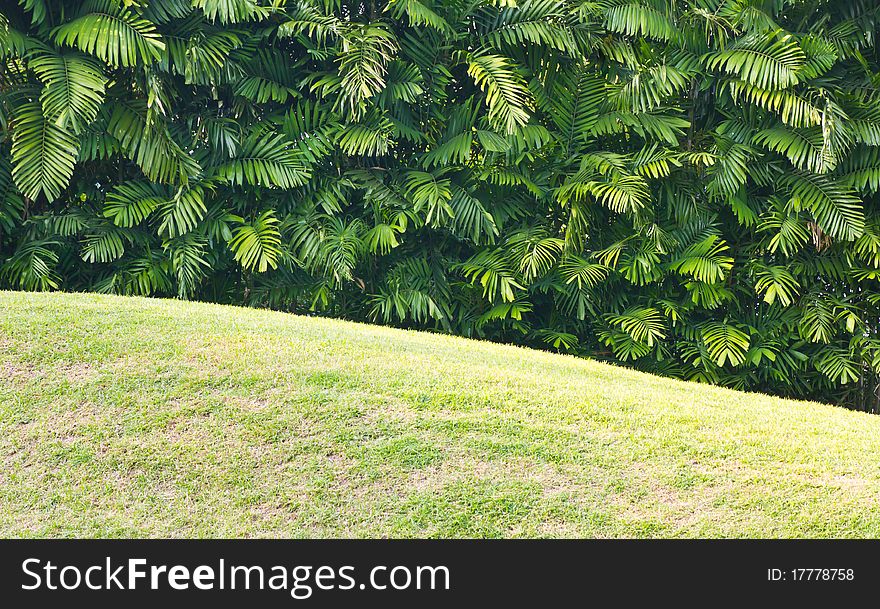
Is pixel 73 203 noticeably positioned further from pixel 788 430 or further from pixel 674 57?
pixel 788 430

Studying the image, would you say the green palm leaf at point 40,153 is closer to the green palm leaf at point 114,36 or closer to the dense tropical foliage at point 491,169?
the dense tropical foliage at point 491,169

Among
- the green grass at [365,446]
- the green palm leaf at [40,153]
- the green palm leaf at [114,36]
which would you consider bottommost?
the green grass at [365,446]

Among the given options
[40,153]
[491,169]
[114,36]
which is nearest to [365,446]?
[491,169]

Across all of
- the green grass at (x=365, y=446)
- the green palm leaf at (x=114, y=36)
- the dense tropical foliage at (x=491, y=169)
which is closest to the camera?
the green grass at (x=365, y=446)

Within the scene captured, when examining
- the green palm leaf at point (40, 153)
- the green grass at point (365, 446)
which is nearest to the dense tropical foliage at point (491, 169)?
the green palm leaf at point (40, 153)

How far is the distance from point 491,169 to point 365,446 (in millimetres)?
2761

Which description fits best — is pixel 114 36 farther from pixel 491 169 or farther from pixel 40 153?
pixel 491 169

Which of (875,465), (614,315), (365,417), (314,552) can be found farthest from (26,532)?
(614,315)

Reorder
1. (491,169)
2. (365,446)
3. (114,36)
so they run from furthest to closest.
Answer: (491,169) < (114,36) < (365,446)

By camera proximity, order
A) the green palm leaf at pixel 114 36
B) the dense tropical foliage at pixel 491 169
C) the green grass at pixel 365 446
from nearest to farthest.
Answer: the green grass at pixel 365 446
the green palm leaf at pixel 114 36
the dense tropical foliage at pixel 491 169

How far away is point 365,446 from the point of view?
12.1 ft

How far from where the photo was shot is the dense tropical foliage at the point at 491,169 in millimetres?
5551

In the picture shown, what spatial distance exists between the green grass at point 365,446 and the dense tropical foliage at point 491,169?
1.21m

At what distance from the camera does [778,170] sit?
5.74 meters
